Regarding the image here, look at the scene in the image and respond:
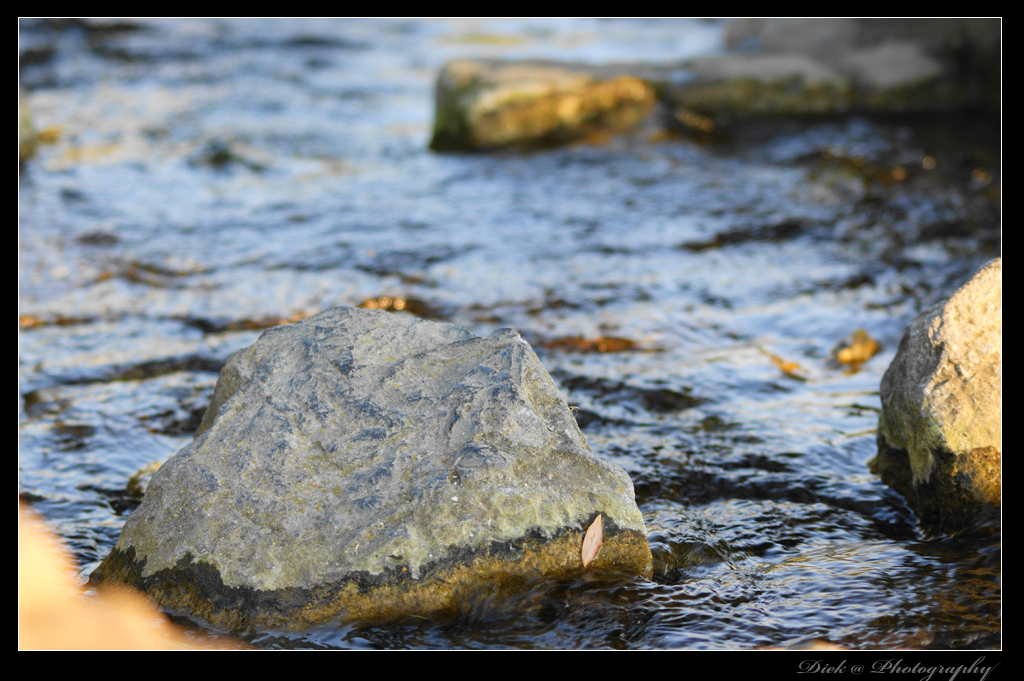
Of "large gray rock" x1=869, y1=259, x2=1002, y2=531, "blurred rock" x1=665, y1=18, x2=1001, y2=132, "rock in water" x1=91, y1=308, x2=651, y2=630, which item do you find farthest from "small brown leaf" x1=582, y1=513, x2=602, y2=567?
"blurred rock" x1=665, y1=18, x2=1001, y2=132

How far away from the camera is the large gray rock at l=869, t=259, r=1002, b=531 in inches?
106

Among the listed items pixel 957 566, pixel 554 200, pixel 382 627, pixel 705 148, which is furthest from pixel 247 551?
pixel 705 148

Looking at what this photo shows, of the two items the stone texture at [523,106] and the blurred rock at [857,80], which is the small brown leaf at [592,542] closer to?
the stone texture at [523,106]

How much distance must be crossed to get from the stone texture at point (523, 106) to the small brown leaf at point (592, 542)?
6.15m

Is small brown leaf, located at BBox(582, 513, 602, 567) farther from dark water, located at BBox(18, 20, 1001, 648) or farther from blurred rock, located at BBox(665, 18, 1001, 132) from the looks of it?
blurred rock, located at BBox(665, 18, 1001, 132)

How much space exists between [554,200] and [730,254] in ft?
5.43

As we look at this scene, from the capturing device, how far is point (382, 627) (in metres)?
2.23

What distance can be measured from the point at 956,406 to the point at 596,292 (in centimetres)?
251

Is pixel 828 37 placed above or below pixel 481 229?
above

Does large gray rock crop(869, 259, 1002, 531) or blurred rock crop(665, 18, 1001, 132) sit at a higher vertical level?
blurred rock crop(665, 18, 1001, 132)

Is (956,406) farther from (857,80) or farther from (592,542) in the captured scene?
(857,80)

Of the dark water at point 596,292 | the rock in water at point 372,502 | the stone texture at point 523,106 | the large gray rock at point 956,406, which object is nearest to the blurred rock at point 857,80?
the dark water at point 596,292

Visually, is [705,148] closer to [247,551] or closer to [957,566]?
[957,566]

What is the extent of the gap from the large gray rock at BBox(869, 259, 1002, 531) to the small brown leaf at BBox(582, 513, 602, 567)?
1130 mm
